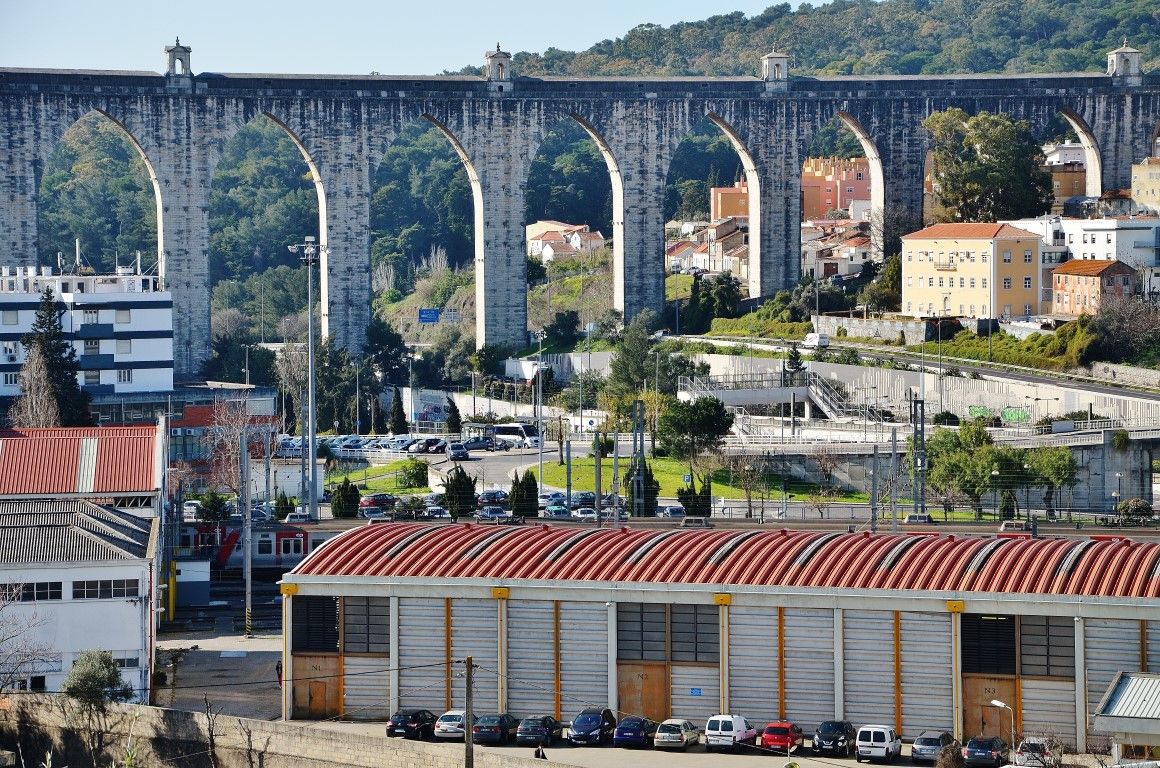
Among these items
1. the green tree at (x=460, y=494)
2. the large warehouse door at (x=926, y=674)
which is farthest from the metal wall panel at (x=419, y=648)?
the green tree at (x=460, y=494)

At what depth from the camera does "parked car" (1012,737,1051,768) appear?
1639 inches

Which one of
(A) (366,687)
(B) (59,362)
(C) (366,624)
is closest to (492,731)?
(A) (366,687)

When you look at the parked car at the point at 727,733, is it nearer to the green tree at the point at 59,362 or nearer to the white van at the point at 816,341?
the green tree at the point at 59,362

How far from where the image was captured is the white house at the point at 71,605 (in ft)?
168

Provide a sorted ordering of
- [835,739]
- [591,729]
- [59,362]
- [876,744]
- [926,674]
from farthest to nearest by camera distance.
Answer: [59,362] < [926,674] < [591,729] < [835,739] < [876,744]

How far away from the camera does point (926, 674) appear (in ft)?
149

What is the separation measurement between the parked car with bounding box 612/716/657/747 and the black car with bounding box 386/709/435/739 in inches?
147

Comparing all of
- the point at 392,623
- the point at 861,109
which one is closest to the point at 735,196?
the point at 861,109

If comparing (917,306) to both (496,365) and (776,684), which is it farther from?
(776,684)

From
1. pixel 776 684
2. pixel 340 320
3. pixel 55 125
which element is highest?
pixel 55 125

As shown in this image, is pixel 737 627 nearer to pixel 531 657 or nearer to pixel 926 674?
pixel 926 674

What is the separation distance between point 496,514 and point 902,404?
23.8m

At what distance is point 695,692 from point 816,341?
5204 centimetres

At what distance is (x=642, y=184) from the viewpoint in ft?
358
